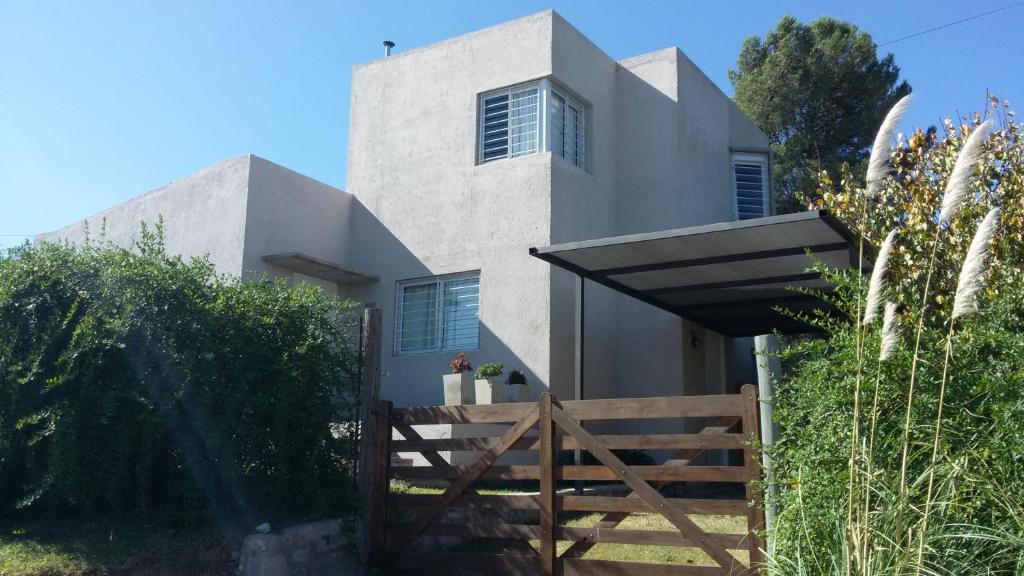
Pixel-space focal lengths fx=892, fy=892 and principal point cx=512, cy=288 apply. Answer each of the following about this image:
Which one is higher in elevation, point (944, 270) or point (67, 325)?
point (944, 270)

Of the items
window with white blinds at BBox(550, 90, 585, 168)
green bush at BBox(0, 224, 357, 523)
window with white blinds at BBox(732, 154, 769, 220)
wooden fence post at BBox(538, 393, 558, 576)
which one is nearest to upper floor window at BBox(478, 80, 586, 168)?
window with white blinds at BBox(550, 90, 585, 168)

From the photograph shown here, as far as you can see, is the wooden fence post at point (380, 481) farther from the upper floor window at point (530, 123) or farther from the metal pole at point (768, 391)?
the upper floor window at point (530, 123)

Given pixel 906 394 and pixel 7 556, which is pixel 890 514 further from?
pixel 7 556

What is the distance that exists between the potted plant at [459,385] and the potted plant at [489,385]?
12cm

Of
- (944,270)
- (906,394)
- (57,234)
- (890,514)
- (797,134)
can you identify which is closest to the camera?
(890,514)

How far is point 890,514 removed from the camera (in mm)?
4457

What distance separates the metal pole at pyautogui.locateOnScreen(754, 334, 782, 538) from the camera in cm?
566

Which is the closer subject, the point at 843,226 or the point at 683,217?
the point at 843,226

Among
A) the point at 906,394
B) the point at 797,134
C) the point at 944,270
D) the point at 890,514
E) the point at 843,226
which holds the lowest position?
the point at 890,514

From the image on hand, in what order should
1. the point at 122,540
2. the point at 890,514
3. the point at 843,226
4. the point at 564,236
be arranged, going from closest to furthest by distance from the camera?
1. the point at 890,514
2. the point at 122,540
3. the point at 843,226
4. the point at 564,236

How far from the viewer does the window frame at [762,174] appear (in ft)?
54.2

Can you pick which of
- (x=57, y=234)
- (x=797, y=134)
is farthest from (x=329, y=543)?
(x=797, y=134)

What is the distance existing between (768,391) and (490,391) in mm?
6486

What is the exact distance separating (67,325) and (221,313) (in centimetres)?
124
